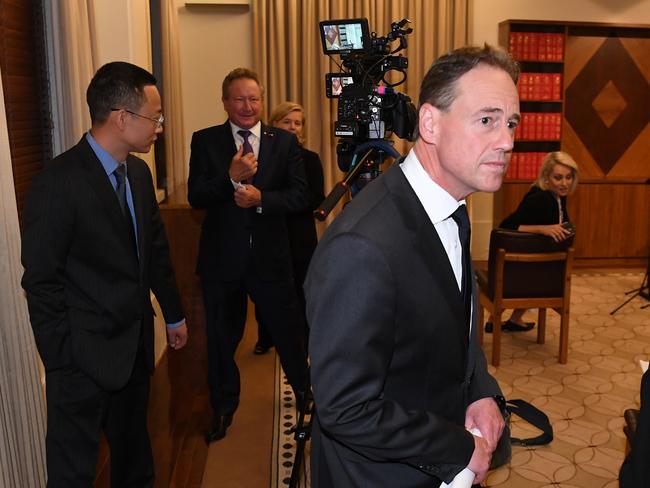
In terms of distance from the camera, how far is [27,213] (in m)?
1.81

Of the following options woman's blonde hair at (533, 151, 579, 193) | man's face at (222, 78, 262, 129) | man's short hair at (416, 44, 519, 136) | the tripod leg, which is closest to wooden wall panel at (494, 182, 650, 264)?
the tripod leg

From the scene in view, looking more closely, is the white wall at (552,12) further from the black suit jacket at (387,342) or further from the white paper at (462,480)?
the white paper at (462,480)

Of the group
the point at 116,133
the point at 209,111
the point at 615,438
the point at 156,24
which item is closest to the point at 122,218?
the point at 116,133

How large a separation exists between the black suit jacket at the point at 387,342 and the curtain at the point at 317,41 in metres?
4.68

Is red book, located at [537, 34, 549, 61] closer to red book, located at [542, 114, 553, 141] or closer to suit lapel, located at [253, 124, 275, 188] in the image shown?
red book, located at [542, 114, 553, 141]

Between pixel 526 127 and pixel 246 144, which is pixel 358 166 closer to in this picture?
pixel 246 144

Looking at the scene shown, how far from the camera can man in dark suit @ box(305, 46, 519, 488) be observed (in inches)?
42.1

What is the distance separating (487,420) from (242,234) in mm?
1725

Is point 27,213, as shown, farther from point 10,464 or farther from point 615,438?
point 615,438

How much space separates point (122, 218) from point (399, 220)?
3.76 ft

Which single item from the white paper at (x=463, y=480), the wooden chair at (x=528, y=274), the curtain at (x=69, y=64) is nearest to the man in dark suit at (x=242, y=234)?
the curtain at (x=69, y=64)

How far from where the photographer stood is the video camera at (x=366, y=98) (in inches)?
89.7

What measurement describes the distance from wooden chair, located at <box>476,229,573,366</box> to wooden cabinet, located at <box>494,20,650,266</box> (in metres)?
2.31

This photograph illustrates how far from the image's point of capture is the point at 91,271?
1.91 m
